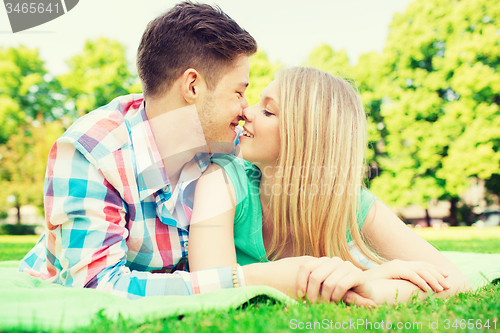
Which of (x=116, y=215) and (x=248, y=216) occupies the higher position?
(x=116, y=215)

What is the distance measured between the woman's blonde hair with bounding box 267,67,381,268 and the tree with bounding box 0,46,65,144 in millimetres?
19233

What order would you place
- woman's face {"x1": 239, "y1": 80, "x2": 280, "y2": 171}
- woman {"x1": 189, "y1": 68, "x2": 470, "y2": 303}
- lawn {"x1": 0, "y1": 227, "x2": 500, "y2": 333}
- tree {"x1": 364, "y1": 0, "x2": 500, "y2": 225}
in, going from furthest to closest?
tree {"x1": 364, "y1": 0, "x2": 500, "y2": 225} → woman's face {"x1": 239, "y1": 80, "x2": 280, "y2": 171} → woman {"x1": 189, "y1": 68, "x2": 470, "y2": 303} → lawn {"x1": 0, "y1": 227, "x2": 500, "y2": 333}

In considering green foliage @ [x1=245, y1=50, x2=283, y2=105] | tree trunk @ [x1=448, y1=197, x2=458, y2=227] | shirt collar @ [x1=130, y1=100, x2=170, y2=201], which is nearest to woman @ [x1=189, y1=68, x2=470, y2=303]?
shirt collar @ [x1=130, y1=100, x2=170, y2=201]

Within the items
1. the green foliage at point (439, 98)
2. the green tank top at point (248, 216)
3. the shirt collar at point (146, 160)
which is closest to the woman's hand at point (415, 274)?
the green tank top at point (248, 216)

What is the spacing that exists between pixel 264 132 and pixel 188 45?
0.92 m

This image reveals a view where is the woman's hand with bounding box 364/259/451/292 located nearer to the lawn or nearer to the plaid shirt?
the lawn

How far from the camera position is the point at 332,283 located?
1.67 m

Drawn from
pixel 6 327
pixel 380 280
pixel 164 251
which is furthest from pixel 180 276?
pixel 380 280

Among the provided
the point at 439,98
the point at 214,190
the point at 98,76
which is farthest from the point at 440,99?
the point at 214,190

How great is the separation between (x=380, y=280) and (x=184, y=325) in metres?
1.14

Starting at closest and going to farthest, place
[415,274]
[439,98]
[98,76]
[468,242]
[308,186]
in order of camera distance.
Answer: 1. [415,274]
2. [308,186]
3. [468,242]
4. [439,98]
5. [98,76]

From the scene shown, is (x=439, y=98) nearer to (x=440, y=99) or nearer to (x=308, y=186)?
(x=440, y=99)

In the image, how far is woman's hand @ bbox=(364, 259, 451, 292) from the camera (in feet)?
6.49

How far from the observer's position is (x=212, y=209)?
223 cm
